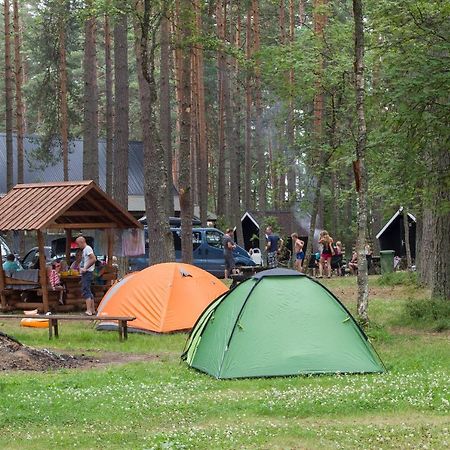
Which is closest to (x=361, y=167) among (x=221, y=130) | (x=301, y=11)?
(x=301, y=11)

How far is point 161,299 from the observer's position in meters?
17.0

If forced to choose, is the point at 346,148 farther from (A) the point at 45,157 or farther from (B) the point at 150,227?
(A) the point at 45,157

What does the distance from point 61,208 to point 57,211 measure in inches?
4.7

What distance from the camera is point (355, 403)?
374 inches

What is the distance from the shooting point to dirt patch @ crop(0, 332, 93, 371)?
12508mm

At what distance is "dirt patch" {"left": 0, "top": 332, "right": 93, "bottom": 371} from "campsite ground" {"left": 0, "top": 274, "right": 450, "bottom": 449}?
0.33 m

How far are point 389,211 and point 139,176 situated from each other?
2819 cm

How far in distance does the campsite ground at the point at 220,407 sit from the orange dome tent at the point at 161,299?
10.1 feet

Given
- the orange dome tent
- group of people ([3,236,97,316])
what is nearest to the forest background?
group of people ([3,236,97,316])

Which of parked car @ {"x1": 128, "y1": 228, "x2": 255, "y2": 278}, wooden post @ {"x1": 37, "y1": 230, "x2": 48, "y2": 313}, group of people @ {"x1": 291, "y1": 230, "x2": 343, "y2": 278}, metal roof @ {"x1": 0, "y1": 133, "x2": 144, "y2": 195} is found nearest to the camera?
wooden post @ {"x1": 37, "y1": 230, "x2": 48, "y2": 313}

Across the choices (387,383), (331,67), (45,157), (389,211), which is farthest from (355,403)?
(45,157)

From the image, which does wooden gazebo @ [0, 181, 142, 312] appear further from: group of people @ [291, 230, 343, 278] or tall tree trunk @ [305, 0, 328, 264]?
group of people @ [291, 230, 343, 278]

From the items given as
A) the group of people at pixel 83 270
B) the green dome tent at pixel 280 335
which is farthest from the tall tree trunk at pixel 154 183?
the green dome tent at pixel 280 335

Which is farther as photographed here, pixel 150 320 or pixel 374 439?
pixel 150 320
